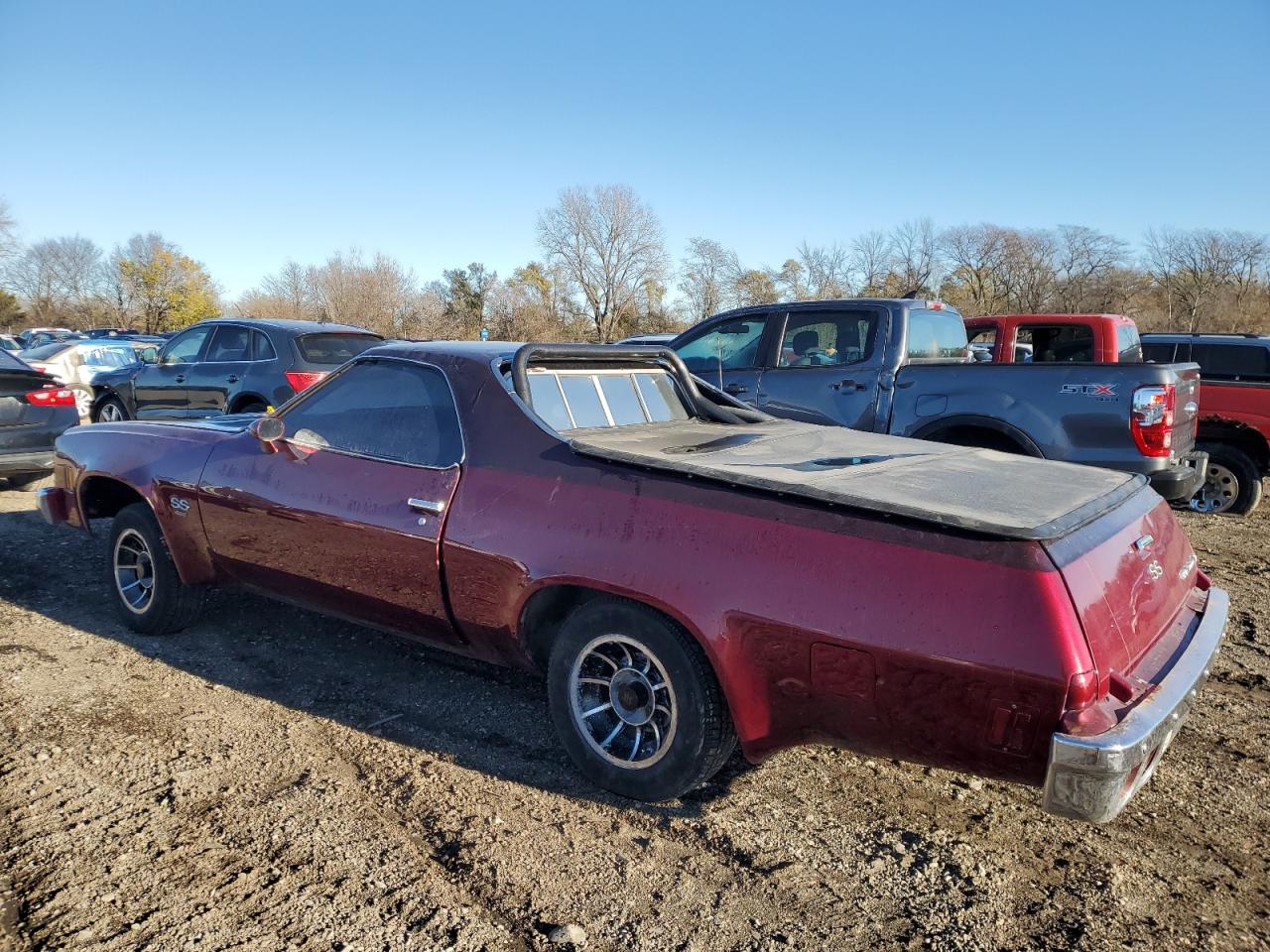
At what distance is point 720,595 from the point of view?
2.65 meters

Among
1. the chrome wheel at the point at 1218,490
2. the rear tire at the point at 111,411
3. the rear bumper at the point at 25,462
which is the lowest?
the chrome wheel at the point at 1218,490

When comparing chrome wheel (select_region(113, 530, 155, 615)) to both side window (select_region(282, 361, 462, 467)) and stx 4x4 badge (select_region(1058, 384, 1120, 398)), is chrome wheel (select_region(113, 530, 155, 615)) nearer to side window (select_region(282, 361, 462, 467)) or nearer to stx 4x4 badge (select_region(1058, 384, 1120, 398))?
side window (select_region(282, 361, 462, 467))

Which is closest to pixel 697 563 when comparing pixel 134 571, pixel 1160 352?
pixel 134 571

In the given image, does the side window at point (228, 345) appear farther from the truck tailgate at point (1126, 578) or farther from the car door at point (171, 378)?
the truck tailgate at point (1126, 578)

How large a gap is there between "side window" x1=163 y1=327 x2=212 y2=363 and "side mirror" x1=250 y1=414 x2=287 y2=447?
6688 mm

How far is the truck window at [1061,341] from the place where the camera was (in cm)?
906

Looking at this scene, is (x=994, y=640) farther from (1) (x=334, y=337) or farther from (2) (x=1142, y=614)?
(1) (x=334, y=337)

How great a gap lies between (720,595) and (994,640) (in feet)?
2.58

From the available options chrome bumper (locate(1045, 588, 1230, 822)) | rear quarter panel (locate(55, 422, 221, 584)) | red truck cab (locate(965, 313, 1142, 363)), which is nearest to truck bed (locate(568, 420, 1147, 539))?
chrome bumper (locate(1045, 588, 1230, 822))

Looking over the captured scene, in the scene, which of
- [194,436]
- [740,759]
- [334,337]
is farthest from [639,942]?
[334,337]

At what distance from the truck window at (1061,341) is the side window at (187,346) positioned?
9.13 m

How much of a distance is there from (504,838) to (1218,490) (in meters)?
8.66

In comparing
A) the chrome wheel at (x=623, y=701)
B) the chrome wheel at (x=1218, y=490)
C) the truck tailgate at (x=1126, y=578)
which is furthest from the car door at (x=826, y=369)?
the chrome wheel at (x=1218, y=490)

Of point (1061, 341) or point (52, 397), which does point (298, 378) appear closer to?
point (52, 397)
